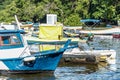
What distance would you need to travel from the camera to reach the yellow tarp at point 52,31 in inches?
1583

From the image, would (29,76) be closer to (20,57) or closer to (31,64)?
(31,64)

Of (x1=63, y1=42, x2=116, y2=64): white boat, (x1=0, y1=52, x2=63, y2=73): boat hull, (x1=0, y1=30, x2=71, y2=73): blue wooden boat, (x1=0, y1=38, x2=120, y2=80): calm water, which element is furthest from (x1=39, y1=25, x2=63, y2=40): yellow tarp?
(x1=0, y1=52, x2=63, y2=73): boat hull

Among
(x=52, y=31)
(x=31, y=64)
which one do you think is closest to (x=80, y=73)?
(x=31, y=64)

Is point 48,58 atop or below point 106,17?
atop

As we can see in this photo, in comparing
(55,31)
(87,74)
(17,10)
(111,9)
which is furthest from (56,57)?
(17,10)

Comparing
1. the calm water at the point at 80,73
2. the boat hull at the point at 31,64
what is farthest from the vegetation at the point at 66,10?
the boat hull at the point at 31,64

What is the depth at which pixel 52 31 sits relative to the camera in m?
40.4

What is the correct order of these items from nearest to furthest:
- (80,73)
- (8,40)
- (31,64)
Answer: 1. (31,64)
2. (8,40)
3. (80,73)

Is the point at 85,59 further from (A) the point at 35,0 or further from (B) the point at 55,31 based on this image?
(A) the point at 35,0

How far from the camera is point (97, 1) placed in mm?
83938

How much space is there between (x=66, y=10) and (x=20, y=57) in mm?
65489

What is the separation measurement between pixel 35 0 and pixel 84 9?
1340 cm

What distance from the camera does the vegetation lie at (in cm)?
8119

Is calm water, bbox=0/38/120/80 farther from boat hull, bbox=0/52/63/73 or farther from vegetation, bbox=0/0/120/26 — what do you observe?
vegetation, bbox=0/0/120/26
